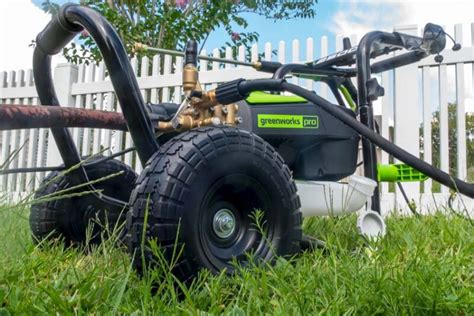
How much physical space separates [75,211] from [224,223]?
65 cm

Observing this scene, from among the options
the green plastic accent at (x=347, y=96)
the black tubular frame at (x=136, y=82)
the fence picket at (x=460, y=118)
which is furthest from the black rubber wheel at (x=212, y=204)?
the fence picket at (x=460, y=118)

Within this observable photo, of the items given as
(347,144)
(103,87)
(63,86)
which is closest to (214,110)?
(347,144)

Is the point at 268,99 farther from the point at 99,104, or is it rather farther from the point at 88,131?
the point at 88,131

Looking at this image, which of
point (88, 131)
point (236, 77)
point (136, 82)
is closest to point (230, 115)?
point (136, 82)

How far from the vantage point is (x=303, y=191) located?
4.71 feet

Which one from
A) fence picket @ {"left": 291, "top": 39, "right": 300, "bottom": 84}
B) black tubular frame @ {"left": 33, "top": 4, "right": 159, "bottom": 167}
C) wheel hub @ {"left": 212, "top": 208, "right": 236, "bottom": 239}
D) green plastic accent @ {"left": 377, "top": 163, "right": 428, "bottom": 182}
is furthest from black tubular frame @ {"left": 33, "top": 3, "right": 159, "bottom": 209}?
fence picket @ {"left": 291, "top": 39, "right": 300, "bottom": 84}

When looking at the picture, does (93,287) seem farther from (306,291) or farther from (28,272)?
(306,291)

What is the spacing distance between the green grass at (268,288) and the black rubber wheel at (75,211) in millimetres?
268

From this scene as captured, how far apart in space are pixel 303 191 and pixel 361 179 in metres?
0.20

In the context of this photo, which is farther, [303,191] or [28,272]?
[303,191]

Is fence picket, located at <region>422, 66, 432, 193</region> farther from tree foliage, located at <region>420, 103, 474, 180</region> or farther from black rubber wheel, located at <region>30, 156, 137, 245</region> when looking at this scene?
black rubber wheel, located at <region>30, 156, 137, 245</region>

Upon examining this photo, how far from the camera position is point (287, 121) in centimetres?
145

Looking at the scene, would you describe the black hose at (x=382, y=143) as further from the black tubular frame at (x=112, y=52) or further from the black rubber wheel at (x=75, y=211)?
the black rubber wheel at (x=75, y=211)

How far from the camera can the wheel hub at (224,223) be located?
105 centimetres
